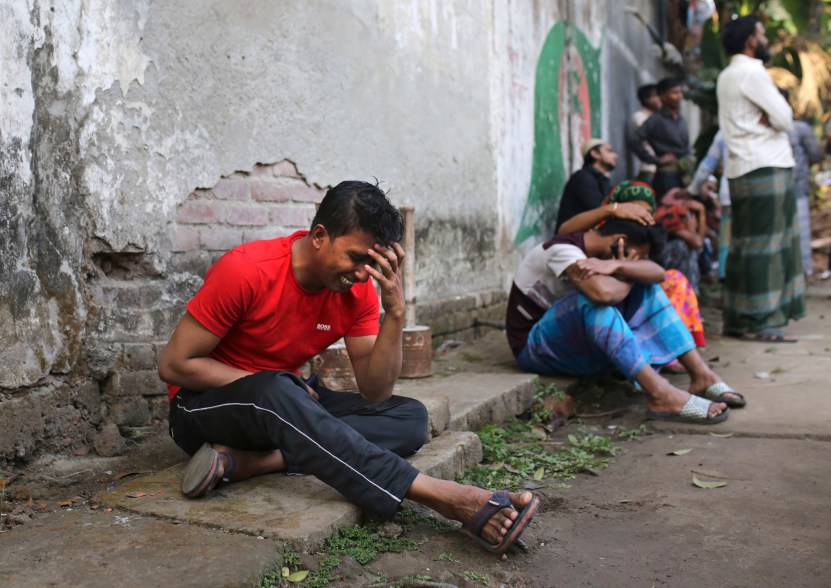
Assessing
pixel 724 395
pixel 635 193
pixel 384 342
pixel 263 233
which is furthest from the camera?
pixel 635 193

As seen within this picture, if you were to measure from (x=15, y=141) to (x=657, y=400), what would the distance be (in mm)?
2754

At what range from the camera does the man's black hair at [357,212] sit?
2.41m

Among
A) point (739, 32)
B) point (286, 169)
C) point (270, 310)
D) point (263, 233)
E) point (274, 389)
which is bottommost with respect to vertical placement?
point (274, 389)

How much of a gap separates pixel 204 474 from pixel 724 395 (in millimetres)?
2577

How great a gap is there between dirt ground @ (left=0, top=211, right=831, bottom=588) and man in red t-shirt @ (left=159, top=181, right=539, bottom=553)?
157mm

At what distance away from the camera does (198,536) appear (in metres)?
2.12

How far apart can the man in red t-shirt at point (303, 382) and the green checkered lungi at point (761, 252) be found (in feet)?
12.3

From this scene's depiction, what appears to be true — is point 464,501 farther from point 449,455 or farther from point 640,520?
point 640,520

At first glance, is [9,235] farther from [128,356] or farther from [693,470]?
[693,470]

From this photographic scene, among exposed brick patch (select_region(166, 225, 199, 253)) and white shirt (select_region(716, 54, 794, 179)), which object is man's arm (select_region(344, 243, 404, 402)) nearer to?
exposed brick patch (select_region(166, 225, 199, 253))

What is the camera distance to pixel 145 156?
300 cm

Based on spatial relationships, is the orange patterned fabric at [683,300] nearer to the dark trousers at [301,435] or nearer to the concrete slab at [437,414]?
the concrete slab at [437,414]

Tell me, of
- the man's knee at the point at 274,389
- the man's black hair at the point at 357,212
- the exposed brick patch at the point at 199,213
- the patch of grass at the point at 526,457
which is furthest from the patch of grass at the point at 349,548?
the exposed brick patch at the point at 199,213

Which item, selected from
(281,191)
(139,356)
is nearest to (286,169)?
(281,191)
